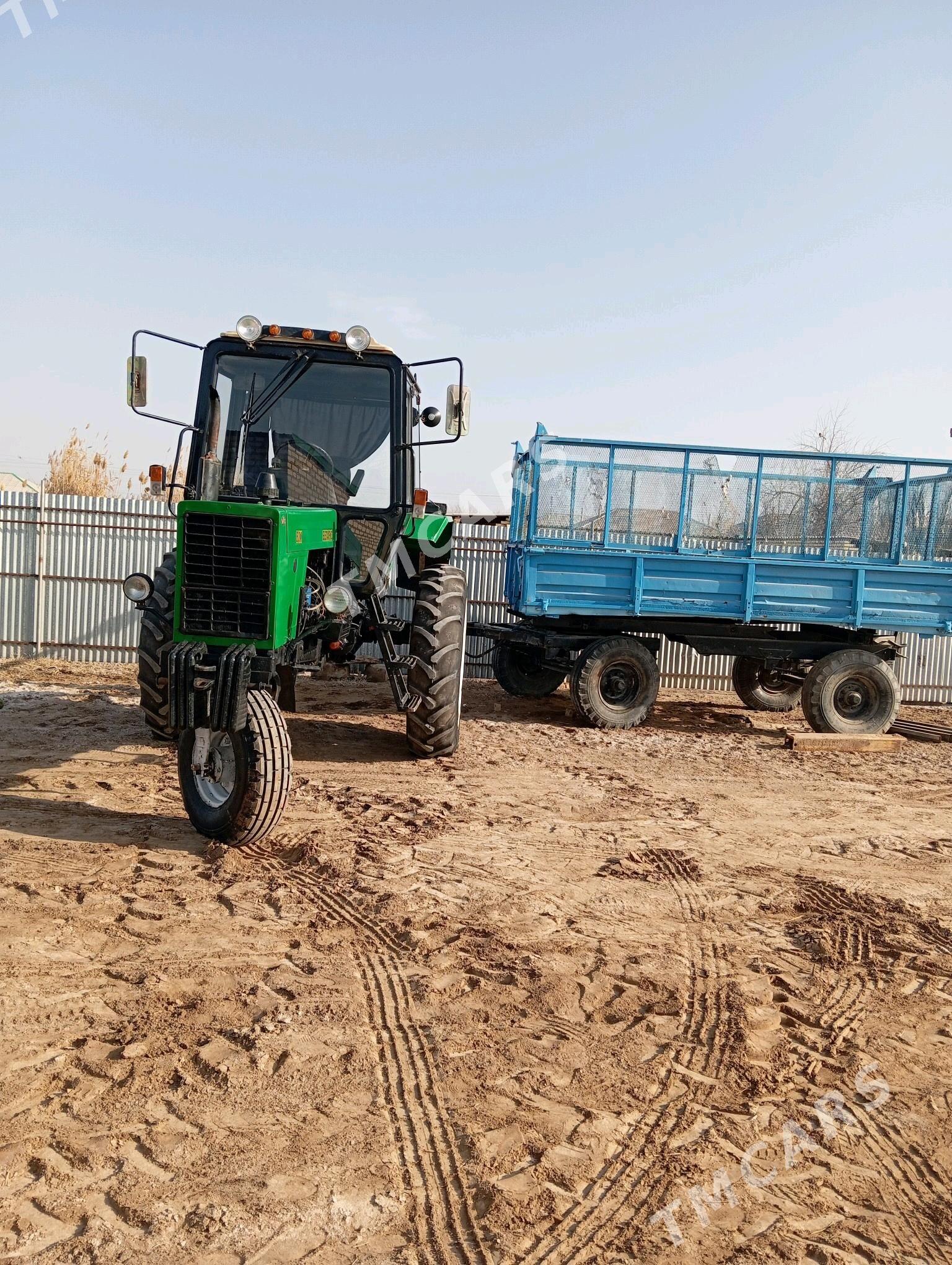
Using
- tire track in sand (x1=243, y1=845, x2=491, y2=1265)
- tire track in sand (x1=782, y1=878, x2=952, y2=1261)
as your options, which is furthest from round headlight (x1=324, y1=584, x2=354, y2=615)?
tire track in sand (x1=782, y1=878, x2=952, y2=1261)

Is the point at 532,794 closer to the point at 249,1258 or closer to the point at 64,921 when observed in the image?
the point at 64,921

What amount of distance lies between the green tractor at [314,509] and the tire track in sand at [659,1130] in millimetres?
2755

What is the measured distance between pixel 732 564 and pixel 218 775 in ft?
19.5

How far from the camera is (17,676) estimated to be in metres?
11.1

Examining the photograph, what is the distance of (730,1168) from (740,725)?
7.96 m

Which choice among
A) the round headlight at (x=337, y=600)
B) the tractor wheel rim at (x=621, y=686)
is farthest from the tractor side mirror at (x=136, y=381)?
the tractor wheel rim at (x=621, y=686)

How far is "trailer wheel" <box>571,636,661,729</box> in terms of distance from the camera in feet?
31.1

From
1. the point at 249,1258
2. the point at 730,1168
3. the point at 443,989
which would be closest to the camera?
the point at 249,1258

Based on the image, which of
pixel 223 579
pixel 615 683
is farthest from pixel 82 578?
pixel 223 579

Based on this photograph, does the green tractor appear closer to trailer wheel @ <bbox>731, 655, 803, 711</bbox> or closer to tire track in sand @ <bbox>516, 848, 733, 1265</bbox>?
tire track in sand @ <bbox>516, 848, 733, 1265</bbox>

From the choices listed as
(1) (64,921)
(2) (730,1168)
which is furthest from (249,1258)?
(1) (64,921)

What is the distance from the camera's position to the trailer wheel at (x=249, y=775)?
4938 millimetres

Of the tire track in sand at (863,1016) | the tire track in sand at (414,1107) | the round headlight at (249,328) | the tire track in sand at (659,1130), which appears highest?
the round headlight at (249,328)

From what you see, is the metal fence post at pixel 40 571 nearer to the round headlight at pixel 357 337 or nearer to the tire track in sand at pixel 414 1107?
the round headlight at pixel 357 337
